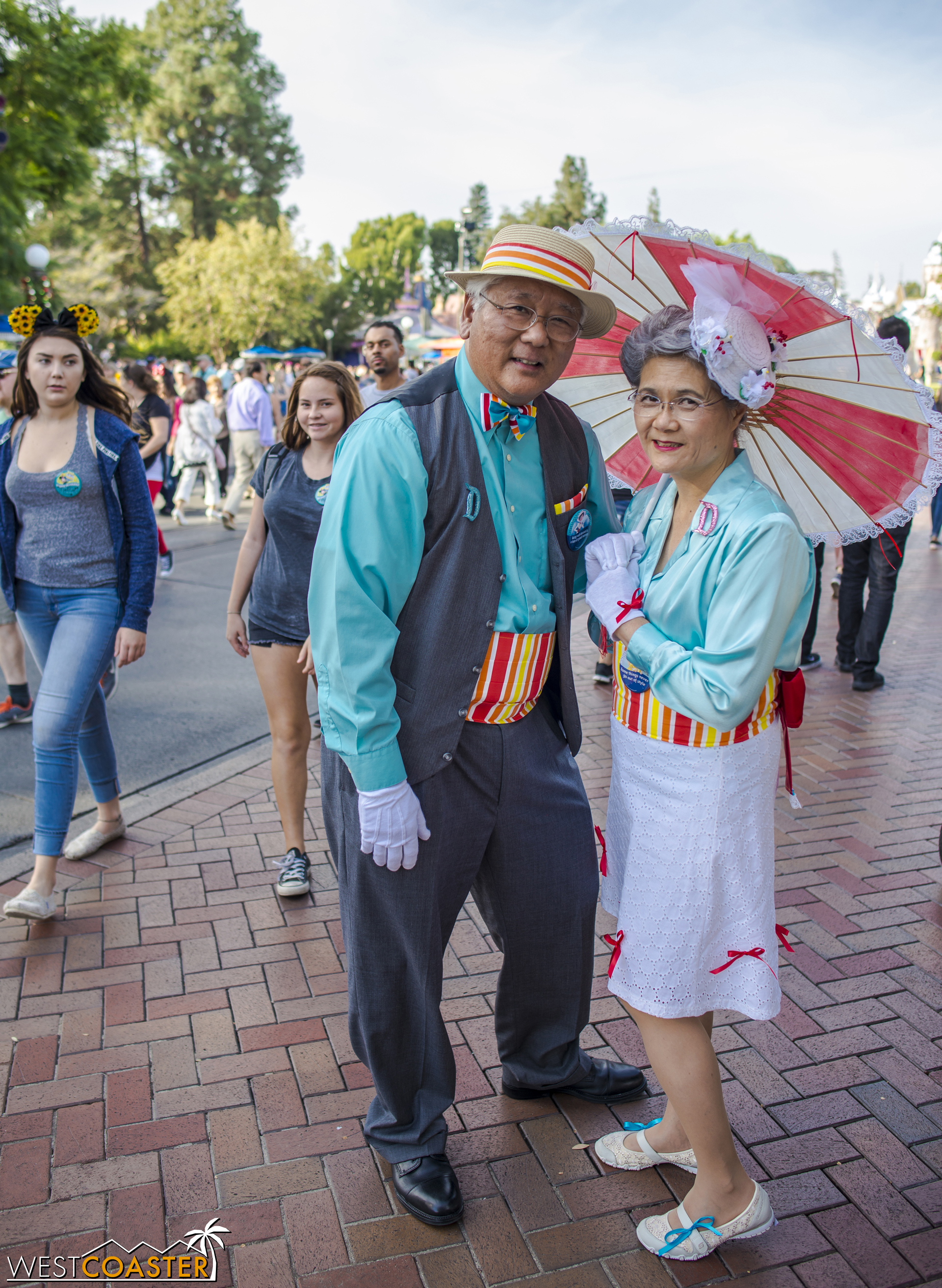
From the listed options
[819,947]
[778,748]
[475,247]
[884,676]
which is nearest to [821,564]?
[884,676]

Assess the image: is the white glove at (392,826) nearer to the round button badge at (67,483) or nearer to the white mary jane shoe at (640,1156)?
the white mary jane shoe at (640,1156)

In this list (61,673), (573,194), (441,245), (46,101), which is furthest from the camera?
(441,245)

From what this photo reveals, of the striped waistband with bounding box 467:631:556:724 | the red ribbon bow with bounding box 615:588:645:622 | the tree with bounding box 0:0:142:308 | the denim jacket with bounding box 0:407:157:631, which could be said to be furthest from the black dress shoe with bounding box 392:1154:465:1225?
the tree with bounding box 0:0:142:308

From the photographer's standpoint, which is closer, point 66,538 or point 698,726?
point 698,726

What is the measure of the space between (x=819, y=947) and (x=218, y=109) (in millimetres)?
52245

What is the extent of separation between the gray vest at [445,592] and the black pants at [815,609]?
369 centimetres

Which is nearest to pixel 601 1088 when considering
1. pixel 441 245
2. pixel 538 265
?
pixel 538 265

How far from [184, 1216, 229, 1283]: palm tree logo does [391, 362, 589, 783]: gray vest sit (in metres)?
1.06

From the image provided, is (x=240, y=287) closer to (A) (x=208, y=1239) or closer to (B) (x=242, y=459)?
(B) (x=242, y=459)

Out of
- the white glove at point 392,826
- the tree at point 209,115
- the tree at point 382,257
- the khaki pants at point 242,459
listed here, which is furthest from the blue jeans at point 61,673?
the tree at point 382,257

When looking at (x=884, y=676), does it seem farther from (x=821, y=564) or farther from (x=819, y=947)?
(x=819, y=947)

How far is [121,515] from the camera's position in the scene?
3434 millimetres

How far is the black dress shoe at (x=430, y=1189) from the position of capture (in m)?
2.09

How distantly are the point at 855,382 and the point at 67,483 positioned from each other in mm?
2590
